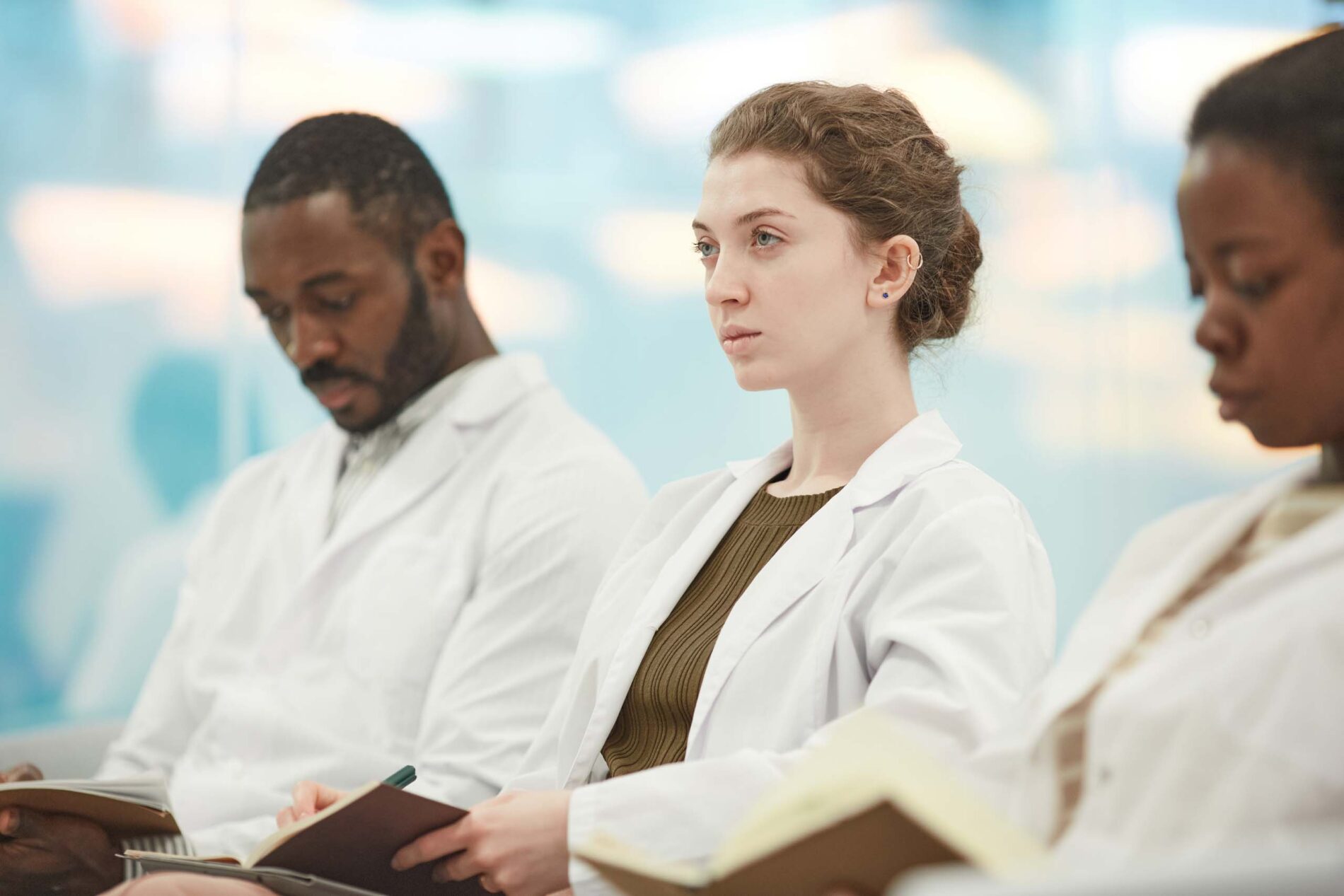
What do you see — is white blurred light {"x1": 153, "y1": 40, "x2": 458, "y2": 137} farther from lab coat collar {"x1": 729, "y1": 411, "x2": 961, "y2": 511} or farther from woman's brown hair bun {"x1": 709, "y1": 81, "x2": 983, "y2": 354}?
lab coat collar {"x1": 729, "y1": 411, "x2": 961, "y2": 511}

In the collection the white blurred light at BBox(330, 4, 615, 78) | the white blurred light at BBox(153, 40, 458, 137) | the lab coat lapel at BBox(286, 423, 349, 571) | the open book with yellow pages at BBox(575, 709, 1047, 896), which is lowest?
the lab coat lapel at BBox(286, 423, 349, 571)

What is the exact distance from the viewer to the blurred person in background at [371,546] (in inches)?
77.1

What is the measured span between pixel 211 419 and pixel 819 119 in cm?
276

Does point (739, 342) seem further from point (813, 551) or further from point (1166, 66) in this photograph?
point (1166, 66)

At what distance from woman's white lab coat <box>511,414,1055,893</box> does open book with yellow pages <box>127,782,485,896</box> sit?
0.17 m

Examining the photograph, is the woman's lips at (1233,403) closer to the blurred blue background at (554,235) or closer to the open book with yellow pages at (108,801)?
the open book with yellow pages at (108,801)

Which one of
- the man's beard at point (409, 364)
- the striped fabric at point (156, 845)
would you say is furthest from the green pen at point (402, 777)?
the man's beard at point (409, 364)

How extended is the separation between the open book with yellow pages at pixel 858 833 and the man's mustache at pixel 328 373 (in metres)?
1.42

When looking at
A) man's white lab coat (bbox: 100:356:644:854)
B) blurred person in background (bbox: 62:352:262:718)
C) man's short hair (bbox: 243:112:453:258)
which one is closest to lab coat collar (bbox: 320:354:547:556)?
man's white lab coat (bbox: 100:356:644:854)

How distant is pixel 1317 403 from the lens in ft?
3.27

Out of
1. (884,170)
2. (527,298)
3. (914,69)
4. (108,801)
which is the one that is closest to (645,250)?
(527,298)

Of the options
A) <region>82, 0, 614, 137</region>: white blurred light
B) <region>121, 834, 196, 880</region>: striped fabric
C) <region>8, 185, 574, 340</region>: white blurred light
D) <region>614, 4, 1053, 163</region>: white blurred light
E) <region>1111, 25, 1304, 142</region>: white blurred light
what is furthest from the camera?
<region>614, 4, 1053, 163</region>: white blurred light

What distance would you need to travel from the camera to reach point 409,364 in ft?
7.57

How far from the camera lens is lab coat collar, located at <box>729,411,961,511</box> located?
1.50 m
